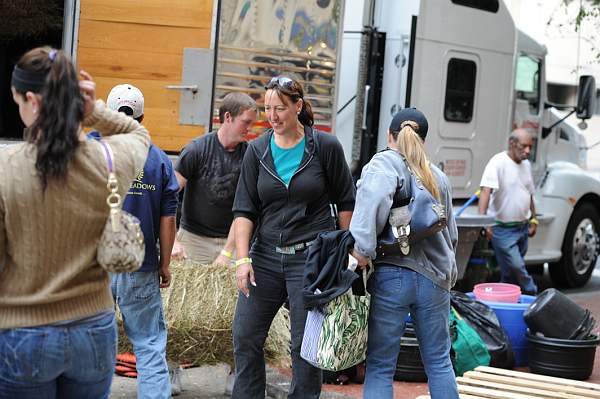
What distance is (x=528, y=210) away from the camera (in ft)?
31.1

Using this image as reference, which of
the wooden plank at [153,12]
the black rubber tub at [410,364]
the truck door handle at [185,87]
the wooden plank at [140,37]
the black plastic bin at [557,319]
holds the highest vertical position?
the wooden plank at [153,12]

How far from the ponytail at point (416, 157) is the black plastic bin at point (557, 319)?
8.53 feet

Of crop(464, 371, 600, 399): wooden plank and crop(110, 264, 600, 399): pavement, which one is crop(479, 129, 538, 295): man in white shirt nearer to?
crop(110, 264, 600, 399): pavement

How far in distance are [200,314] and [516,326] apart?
2706 mm

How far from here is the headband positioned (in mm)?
2916

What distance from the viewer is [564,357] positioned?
7.07 metres

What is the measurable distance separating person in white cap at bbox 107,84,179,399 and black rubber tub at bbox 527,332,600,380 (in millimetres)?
3128

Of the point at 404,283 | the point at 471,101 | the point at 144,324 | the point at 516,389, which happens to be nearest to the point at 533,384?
the point at 516,389

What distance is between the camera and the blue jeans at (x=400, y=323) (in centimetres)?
488

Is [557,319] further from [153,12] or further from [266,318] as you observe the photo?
[153,12]

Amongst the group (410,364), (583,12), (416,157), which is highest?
(583,12)

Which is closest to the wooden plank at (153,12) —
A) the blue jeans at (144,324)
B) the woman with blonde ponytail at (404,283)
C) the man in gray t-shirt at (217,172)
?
the man in gray t-shirt at (217,172)

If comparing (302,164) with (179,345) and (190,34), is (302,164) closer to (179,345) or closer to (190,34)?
(179,345)

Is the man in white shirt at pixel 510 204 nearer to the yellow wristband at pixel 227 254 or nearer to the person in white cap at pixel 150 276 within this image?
the yellow wristband at pixel 227 254
